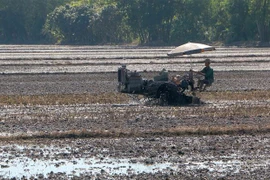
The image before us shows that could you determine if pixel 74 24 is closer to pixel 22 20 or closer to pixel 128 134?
pixel 22 20

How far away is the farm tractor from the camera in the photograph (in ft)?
74.4

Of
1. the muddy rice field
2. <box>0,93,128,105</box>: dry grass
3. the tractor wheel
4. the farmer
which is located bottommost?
<box>0,93,128,105</box>: dry grass

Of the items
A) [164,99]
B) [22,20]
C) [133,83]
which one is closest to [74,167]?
[164,99]

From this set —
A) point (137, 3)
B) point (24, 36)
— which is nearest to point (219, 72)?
point (137, 3)

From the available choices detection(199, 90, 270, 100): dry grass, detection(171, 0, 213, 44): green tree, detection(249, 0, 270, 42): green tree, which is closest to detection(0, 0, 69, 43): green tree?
detection(171, 0, 213, 44): green tree

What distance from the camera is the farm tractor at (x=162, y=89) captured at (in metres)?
22.7

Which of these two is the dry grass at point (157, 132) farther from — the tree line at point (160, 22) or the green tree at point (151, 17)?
the green tree at point (151, 17)

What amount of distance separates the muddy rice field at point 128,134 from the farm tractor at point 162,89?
0.36 metres

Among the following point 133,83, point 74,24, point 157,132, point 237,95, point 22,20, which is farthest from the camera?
point 22,20

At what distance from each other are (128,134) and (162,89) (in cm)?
557

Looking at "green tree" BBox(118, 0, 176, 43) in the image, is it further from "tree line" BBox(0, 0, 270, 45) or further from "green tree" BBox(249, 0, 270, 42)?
"green tree" BBox(249, 0, 270, 42)

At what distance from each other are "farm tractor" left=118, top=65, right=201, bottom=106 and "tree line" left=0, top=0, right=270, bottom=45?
58146 mm

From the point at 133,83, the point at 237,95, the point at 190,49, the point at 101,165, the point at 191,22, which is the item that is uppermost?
the point at 190,49

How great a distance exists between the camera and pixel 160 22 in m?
93.4
